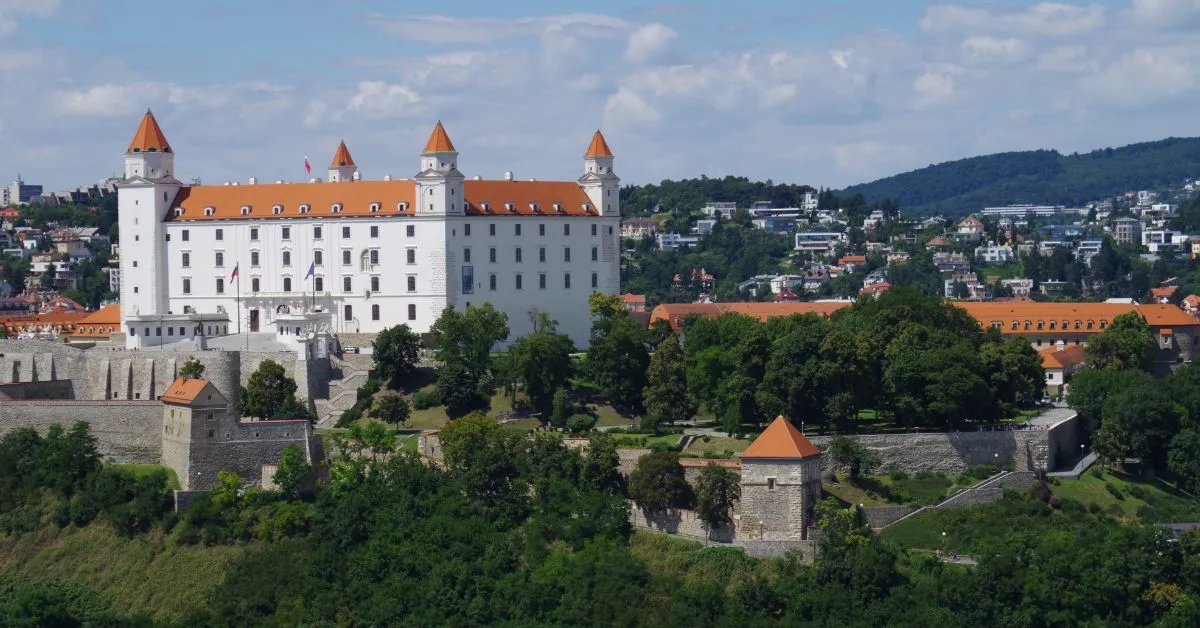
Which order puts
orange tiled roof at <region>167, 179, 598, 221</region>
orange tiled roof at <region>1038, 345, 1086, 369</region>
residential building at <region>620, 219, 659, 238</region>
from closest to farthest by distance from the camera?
1. orange tiled roof at <region>1038, 345, 1086, 369</region>
2. orange tiled roof at <region>167, 179, 598, 221</region>
3. residential building at <region>620, 219, 659, 238</region>

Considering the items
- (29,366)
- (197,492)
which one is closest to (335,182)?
(29,366)

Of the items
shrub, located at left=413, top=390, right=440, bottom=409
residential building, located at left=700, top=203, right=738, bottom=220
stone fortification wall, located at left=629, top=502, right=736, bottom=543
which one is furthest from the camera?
residential building, located at left=700, top=203, right=738, bottom=220

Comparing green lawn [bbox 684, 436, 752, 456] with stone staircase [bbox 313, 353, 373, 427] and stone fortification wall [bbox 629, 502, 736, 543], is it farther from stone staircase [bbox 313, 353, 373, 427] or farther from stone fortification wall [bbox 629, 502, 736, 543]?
stone staircase [bbox 313, 353, 373, 427]

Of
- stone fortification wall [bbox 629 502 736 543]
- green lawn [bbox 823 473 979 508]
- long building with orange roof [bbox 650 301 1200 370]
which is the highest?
long building with orange roof [bbox 650 301 1200 370]

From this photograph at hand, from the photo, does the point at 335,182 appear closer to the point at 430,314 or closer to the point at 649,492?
the point at 430,314

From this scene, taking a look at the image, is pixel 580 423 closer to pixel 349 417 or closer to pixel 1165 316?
pixel 349 417

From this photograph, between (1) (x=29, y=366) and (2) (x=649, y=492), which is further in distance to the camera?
(1) (x=29, y=366)

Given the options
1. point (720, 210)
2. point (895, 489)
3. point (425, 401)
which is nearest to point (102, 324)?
point (425, 401)

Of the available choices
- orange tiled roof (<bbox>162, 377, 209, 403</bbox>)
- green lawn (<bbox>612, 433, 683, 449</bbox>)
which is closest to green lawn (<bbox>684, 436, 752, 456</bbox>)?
green lawn (<bbox>612, 433, 683, 449</bbox>)
